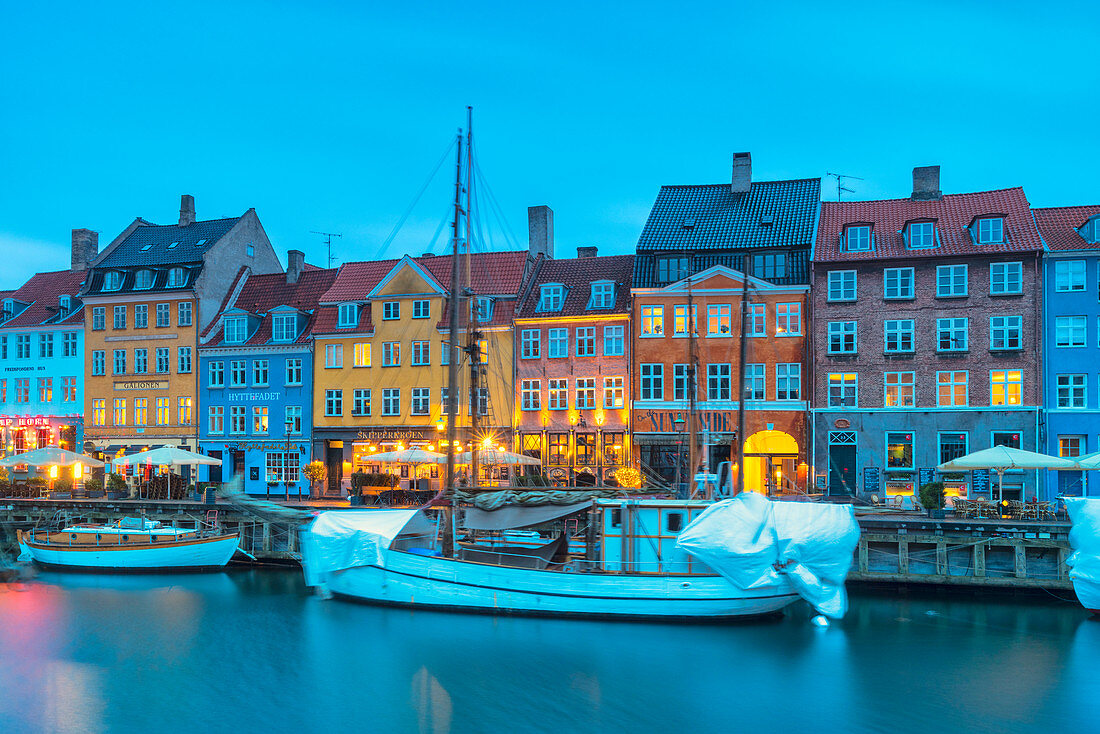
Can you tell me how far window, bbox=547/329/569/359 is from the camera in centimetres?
4747

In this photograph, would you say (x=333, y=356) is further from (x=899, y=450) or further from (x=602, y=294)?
(x=899, y=450)

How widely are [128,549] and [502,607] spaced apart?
16413mm

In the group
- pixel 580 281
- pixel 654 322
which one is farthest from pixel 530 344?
pixel 654 322

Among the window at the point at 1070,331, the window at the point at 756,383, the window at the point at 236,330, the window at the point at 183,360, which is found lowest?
the window at the point at 756,383

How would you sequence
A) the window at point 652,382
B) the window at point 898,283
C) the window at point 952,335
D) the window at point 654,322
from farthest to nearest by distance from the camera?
the window at point 654,322
the window at point 652,382
the window at point 898,283
the window at point 952,335

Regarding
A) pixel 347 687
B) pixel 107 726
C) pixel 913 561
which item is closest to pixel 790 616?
pixel 913 561

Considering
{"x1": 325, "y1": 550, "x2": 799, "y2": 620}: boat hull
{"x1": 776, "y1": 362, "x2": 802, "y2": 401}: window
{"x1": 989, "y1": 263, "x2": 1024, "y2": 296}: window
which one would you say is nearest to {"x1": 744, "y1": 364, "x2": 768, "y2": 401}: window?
{"x1": 776, "y1": 362, "x2": 802, "y2": 401}: window

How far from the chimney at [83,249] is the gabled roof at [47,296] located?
1.95 ft

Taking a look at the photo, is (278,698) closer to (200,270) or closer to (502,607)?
(502,607)

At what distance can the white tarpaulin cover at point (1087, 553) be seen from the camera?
1168 inches

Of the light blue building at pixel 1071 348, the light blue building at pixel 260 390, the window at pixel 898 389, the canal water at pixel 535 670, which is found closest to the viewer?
the canal water at pixel 535 670

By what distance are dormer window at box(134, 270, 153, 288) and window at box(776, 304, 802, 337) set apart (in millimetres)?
33251

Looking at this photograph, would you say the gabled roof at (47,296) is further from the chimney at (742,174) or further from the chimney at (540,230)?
the chimney at (742,174)

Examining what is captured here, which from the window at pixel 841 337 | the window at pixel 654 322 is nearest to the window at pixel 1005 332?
the window at pixel 841 337
